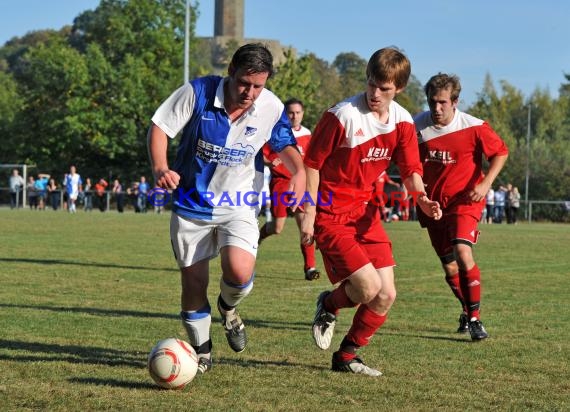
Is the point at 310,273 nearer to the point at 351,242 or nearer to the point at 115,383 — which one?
the point at 351,242

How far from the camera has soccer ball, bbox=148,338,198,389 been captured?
525cm

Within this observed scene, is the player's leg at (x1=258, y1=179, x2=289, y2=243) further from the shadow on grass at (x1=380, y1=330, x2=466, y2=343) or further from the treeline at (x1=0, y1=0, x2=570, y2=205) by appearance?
the treeline at (x1=0, y1=0, x2=570, y2=205)

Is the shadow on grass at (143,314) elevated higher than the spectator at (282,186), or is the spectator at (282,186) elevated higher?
the spectator at (282,186)

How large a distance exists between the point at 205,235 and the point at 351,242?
0.93m

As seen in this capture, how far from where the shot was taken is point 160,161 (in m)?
5.48

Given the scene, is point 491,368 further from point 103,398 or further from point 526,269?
point 526,269

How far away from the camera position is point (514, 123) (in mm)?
68750

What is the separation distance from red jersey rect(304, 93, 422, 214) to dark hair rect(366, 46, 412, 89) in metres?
0.30

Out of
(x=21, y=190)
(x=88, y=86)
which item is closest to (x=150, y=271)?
(x=21, y=190)

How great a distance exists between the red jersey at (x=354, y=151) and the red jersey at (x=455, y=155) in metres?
1.65

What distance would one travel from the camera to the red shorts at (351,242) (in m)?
6.00

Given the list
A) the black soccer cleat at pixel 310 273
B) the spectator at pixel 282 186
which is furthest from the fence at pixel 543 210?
the black soccer cleat at pixel 310 273

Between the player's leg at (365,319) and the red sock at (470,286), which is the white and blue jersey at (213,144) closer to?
the player's leg at (365,319)

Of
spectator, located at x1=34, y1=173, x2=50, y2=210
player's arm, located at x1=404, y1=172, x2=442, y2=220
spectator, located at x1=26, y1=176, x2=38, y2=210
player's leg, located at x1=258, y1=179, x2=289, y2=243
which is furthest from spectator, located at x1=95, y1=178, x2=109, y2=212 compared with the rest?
player's arm, located at x1=404, y1=172, x2=442, y2=220
